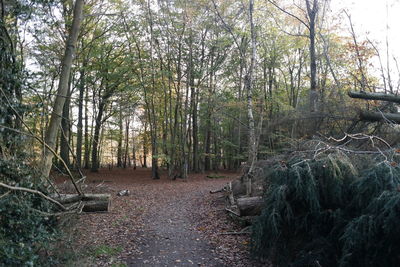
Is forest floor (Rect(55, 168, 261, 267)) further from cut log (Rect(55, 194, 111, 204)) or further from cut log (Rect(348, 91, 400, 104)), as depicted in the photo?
cut log (Rect(348, 91, 400, 104))

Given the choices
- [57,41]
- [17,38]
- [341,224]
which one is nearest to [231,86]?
[57,41]

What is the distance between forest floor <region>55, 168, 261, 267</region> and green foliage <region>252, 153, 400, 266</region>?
103 centimetres

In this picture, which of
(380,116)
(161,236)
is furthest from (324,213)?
(161,236)

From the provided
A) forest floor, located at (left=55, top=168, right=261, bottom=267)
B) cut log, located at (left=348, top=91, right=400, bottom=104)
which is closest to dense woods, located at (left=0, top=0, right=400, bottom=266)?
cut log, located at (left=348, top=91, right=400, bottom=104)

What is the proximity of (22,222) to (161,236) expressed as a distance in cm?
337

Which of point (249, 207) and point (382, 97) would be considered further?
point (249, 207)

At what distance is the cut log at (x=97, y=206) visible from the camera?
28.2 feet

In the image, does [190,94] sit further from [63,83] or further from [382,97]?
[382,97]

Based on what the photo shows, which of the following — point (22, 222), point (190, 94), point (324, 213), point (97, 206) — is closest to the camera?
point (22, 222)

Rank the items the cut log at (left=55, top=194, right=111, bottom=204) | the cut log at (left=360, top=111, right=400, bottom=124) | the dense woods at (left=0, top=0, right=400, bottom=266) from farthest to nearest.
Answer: the cut log at (left=360, top=111, right=400, bottom=124)
the cut log at (left=55, top=194, right=111, bottom=204)
the dense woods at (left=0, top=0, right=400, bottom=266)

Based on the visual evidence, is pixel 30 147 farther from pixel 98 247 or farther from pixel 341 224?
pixel 341 224

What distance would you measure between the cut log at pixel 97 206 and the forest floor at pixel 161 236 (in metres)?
0.18

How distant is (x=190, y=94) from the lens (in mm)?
20812

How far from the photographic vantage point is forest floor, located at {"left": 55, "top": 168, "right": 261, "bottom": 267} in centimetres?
547
